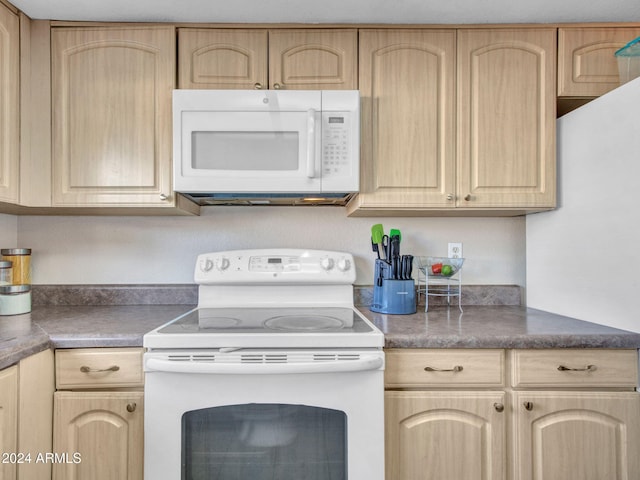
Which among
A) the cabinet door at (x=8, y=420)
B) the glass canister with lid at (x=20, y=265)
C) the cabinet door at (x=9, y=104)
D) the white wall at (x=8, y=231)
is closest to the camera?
the cabinet door at (x=8, y=420)

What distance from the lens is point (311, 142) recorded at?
145cm

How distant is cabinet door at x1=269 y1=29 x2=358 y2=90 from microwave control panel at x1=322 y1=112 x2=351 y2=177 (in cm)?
16

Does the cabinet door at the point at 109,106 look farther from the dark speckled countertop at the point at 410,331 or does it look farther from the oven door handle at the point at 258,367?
the oven door handle at the point at 258,367

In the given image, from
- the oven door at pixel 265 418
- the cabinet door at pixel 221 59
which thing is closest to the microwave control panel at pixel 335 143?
the cabinet door at pixel 221 59

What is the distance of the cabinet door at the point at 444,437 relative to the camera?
1232mm

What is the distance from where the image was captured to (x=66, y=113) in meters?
1.52

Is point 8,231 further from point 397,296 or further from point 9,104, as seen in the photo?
point 397,296

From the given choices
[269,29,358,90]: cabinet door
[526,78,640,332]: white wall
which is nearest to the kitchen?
[526,78,640,332]: white wall

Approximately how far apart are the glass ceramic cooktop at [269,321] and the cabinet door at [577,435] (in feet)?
2.03

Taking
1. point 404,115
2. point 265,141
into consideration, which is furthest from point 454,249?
point 265,141

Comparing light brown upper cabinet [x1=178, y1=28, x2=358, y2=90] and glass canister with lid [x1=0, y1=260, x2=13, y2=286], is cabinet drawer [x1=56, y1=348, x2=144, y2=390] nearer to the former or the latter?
glass canister with lid [x1=0, y1=260, x2=13, y2=286]

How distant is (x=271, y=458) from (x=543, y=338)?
3.21ft

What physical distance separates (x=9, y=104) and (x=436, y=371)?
1.84 meters

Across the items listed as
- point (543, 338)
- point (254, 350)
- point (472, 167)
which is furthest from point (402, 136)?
point (254, 350)
